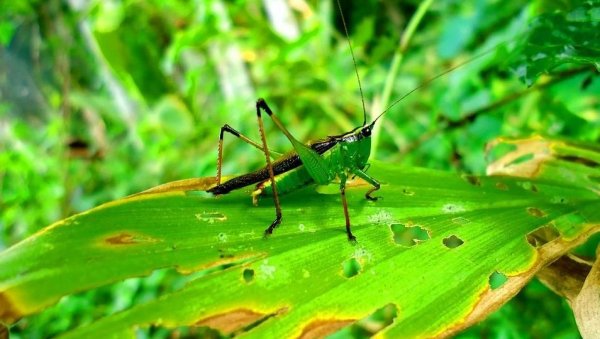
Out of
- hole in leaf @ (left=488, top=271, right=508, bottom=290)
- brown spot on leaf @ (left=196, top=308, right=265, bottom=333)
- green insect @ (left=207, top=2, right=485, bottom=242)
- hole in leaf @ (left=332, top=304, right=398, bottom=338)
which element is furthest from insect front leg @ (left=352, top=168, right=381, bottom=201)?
hole in leaf @ (left=332, top=304, right=398, bottom=338)

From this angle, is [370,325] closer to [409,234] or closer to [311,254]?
[409,234]

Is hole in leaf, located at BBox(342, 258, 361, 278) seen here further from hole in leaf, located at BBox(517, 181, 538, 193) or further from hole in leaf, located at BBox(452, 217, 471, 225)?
hole in leaf, located at BBox(517, 181, 538, 193)

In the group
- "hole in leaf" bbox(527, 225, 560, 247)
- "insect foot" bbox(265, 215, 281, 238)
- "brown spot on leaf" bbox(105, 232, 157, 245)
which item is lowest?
"hole in leaf" bbox(527, 225, 560, 247)

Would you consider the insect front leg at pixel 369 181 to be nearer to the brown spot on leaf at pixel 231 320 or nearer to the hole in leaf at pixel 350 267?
the hole in leaf at pixel 350 267

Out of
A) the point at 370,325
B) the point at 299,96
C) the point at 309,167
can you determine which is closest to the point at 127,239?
the point at 309,167

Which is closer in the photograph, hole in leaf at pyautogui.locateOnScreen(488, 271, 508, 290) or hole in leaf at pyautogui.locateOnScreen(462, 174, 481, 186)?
hole in leaf at pyautogui.locateOnScreen(488, 271, 508, 290)

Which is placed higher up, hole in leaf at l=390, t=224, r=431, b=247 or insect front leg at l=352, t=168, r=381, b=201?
insect front leg at l=352, t=168, r=381, b=201

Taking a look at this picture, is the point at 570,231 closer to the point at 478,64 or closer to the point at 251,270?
the point at 251,270
